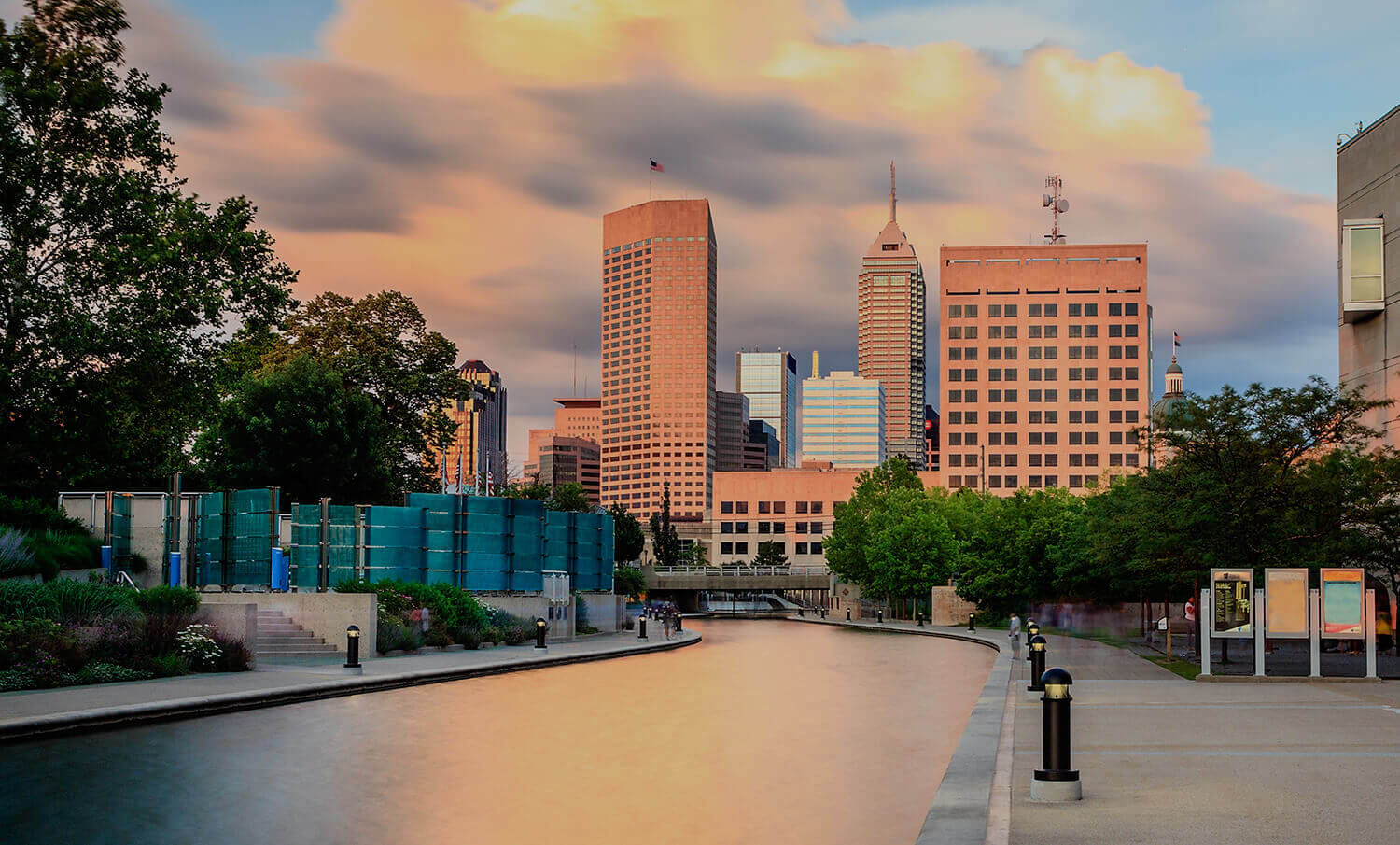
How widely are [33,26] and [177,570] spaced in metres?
28.5

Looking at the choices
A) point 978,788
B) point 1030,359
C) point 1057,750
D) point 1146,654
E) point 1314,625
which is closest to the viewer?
point 1057,750

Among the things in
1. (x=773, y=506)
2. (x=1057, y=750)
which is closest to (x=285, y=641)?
(x=1057, y=750)

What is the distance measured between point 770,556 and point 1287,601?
164 m

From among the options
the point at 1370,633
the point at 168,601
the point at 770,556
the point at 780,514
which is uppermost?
the point at 168,601

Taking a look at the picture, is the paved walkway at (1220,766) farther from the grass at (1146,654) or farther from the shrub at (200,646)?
the shrub at (200,646)

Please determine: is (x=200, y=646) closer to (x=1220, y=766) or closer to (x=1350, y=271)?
(x=1220, y=766)

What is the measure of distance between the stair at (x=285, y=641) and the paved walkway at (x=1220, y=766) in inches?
690

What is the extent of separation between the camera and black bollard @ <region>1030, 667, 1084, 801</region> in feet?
36.1

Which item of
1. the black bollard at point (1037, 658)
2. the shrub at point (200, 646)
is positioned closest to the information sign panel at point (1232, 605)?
the black bollard at point (1037, 658)

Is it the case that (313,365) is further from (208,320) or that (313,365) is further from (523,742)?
(523,742)

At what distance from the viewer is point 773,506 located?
650 feet

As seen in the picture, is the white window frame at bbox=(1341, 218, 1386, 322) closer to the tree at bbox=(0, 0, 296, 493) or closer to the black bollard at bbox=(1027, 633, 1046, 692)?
the black bollard at bbox=(1027, 633, 1046, 692)

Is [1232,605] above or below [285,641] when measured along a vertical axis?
above

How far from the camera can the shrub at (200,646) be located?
2567 centimetres
